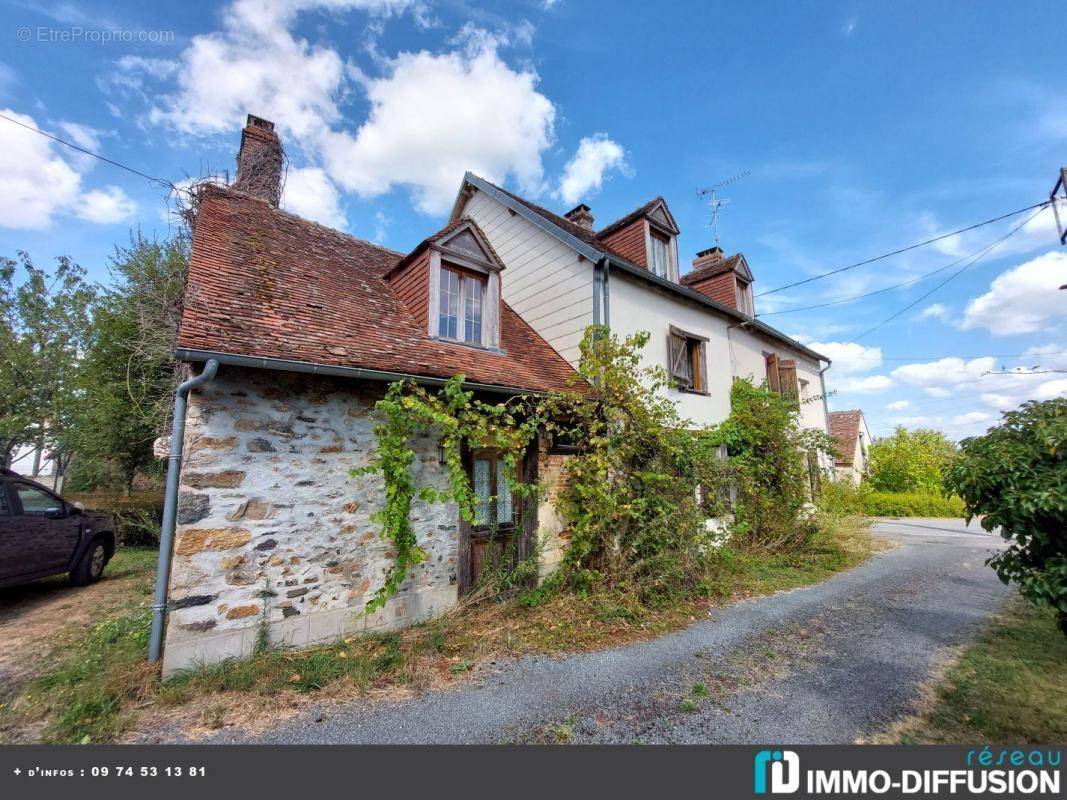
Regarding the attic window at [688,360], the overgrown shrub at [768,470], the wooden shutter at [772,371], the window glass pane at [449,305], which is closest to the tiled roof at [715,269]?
the wooden shutter at [772,371]

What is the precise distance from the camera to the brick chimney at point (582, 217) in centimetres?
1185

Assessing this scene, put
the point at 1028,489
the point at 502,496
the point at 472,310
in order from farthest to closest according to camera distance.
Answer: the point at 472,310 < the point at 502,496 < the point at 1028,489

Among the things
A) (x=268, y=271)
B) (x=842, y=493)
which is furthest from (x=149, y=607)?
(x=842, y=493)

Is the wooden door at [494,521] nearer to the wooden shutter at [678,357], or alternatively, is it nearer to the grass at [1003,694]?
the wooden shutter at [678,357]

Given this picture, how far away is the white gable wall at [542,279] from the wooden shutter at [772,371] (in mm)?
7187

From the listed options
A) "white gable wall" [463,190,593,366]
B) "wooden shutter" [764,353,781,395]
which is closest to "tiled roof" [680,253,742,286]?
"wooden shutter" [764,353,781,395]

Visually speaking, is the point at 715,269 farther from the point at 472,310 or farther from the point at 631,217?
the point at 472,310

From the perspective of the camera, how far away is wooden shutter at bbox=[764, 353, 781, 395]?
40.4 feet

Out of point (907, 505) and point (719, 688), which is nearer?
point (719, 688)

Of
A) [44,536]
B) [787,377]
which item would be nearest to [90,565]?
[44,536]

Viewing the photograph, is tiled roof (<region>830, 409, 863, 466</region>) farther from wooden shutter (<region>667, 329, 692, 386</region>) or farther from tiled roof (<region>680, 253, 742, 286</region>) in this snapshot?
wooden shutter (<region>667, 329, 692, 386</region>)

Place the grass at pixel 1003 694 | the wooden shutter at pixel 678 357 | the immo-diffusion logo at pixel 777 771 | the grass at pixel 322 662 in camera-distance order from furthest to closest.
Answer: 1. the wooden shutter at pixel 678 357
2. the grass at pixel 322 662
3. the grass at pixel 1003 694
4. the immo-diffusion logo at pixel 777 771

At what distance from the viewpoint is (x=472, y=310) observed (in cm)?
732

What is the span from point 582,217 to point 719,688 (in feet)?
36.1
